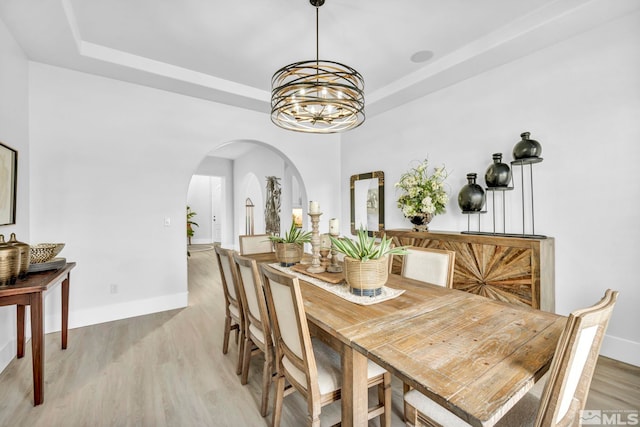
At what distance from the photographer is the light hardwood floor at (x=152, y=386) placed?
1753 mm

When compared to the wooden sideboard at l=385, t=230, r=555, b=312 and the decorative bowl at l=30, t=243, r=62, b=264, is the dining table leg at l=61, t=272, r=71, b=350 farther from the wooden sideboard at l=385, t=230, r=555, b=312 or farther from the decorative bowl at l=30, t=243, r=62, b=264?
the wooden sideboard at l=385, t=230, r=555, b=312

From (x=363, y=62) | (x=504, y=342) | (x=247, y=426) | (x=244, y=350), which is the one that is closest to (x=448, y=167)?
(x=363, y=62)

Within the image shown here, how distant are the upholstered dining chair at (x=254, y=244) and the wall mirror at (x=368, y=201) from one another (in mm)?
1521

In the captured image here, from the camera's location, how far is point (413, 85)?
139 inches

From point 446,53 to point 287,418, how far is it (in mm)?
3569

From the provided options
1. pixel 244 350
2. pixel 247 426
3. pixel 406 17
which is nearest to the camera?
pixel 247 426

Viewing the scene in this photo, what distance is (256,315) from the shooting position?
1829 mm

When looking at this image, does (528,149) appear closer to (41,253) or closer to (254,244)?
(254,244)

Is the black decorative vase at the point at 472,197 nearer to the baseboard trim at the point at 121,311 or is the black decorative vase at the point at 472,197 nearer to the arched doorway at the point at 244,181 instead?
the baseboard trim at the point at 121,311

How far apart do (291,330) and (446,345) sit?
68 centimetres

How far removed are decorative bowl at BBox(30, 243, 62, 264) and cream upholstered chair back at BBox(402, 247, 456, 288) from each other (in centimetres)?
276

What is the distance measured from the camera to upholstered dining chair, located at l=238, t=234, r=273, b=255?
3.30 meters

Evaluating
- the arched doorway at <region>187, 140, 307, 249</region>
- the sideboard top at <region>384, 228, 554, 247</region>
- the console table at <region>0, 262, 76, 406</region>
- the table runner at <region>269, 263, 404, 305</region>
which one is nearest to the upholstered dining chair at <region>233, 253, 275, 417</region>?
the table runner at <region>269, 263, 404, 305</region>

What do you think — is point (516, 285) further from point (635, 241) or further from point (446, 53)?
point (446, 53)
